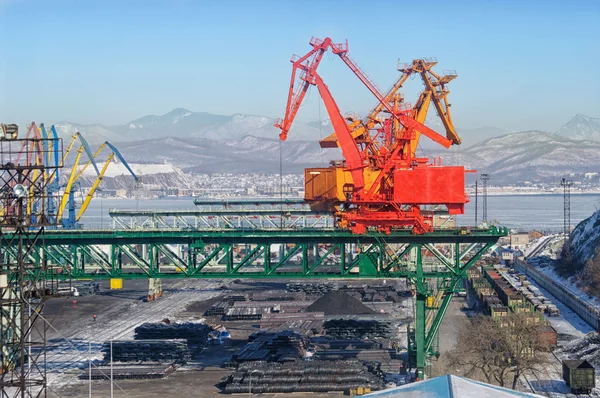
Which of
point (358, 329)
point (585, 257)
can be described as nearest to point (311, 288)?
point (585, 257)

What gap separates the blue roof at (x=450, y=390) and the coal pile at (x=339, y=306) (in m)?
33.2

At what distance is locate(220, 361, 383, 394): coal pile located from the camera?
43031 millimetres

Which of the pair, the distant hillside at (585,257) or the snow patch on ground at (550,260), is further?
the distant hillside at (585,257)

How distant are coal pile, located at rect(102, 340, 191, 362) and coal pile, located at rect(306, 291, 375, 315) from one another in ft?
50.7

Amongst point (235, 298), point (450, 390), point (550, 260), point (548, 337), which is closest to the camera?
point (450, 390)

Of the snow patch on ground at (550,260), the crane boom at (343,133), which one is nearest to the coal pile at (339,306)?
the crane boom at (343,133)

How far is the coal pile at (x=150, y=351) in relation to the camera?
50344 millimetres

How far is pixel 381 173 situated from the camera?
48.2 meters

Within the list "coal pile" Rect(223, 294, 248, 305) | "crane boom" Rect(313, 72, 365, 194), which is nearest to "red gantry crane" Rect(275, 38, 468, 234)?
"crane boom" Rect(313, 72, 365, 194)

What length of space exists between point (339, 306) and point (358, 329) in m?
8.45

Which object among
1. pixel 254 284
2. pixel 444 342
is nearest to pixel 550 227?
pixel 254 284

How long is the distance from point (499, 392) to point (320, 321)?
31.6 metres

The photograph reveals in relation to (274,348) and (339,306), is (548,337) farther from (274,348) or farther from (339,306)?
(339,306)

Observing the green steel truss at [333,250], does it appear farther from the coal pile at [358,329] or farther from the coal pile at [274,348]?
the coal pile at [358,329]
